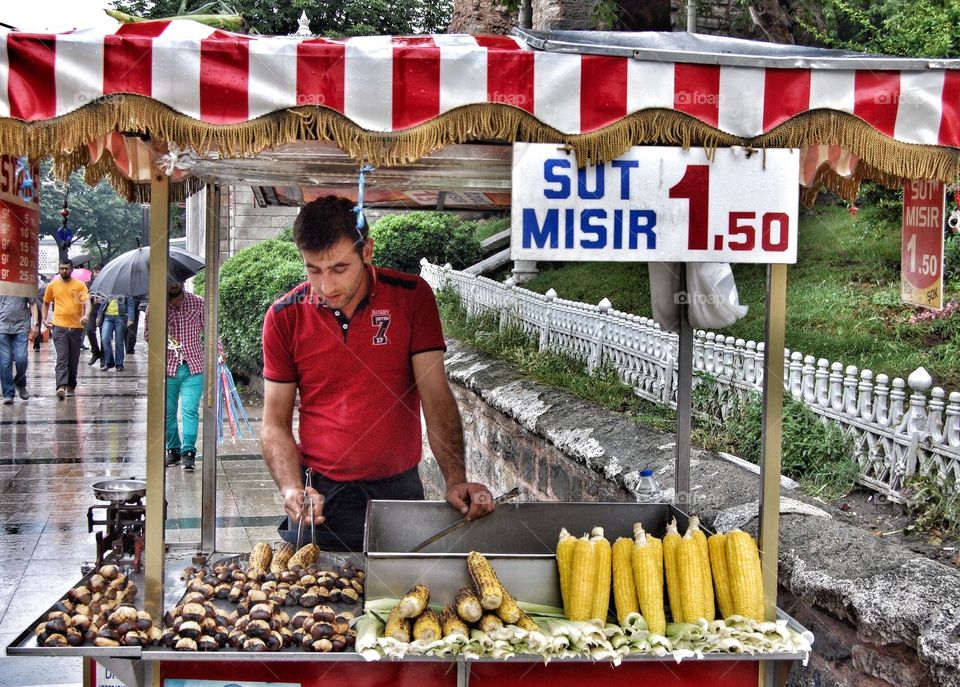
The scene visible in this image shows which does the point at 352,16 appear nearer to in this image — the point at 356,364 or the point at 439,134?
the point at 356,364

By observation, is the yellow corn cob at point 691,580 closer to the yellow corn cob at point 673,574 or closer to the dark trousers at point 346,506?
the yellow corn cob at point 673,574

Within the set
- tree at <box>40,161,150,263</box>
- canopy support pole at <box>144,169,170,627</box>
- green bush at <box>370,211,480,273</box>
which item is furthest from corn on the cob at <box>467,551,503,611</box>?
tree at <box>40,161,150,263</box>

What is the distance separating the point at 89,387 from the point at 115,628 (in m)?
14.9

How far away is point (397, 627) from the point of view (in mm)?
3234

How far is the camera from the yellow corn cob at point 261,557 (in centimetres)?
393

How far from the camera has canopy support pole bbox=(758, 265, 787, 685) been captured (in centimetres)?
343

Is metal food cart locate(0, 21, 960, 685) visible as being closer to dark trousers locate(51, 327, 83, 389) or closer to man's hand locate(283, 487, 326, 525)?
man's hand locate(283, 487, 326, 525)

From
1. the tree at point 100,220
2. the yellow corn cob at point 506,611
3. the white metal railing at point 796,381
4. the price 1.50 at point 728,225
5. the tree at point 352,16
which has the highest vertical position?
the tree at point 352,16

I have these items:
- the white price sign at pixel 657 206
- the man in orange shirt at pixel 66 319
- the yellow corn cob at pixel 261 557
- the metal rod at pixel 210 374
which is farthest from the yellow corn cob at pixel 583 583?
the man in orange shirt at pixel 66 319

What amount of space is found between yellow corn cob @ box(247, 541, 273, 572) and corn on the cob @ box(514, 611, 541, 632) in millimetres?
1139

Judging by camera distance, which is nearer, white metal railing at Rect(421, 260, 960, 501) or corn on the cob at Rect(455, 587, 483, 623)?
corn on the cob at Rect(455, 587, 483, 623)

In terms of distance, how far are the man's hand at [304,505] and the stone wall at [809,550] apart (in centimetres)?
171

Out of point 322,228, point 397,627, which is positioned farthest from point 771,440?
point 322,228

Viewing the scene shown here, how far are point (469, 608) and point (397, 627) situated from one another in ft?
0.78
